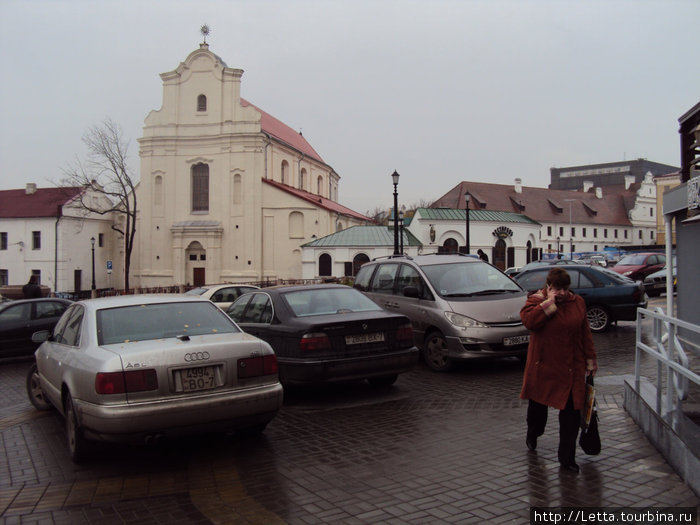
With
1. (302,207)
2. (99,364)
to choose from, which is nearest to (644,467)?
(99,364)

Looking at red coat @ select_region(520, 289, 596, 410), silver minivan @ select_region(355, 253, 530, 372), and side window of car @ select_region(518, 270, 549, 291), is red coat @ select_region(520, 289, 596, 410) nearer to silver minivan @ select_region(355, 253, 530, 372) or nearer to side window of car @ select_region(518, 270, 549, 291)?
silver minivan @ select_region(355, 253, 530, 372)

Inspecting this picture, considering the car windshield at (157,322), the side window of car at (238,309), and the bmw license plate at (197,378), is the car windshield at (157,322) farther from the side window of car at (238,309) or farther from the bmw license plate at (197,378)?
the side window of car at (238,309)

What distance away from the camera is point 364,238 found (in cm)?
4769

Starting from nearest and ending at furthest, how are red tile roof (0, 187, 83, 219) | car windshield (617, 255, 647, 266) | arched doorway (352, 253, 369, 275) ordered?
car windshield (617, 255, 647, 266) → arched doorway (352, 253, 369, 275) → red tile roof (0, 187, 83, 219)

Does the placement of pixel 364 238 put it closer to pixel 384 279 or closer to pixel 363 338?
pixel 384 279

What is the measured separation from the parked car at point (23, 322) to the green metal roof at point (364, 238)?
3371 cm

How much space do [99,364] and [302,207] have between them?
48389mm

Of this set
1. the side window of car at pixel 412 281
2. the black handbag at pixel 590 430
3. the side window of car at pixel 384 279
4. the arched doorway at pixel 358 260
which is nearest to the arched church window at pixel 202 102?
the arched doorway at pixel 358 260

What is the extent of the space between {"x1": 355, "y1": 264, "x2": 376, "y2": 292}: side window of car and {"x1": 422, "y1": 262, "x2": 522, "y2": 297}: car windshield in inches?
71.5

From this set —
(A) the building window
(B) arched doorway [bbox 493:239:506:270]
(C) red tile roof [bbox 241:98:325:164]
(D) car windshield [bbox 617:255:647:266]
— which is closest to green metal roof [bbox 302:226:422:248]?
(B) arched doorway [bbox 493:239:506:270]

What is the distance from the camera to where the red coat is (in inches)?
195

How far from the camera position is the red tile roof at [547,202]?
73.5 meters

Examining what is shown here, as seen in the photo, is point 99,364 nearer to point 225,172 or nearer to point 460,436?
point 460,436

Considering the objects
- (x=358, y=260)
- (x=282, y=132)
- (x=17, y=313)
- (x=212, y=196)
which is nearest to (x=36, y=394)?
(x=17, y=313)
